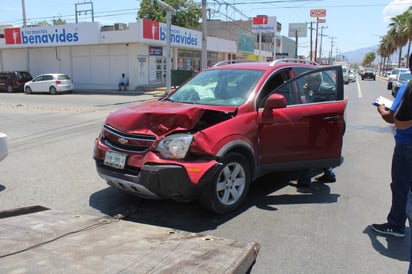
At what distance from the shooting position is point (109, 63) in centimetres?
3036

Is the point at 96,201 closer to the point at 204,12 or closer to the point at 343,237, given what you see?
the point at 343,237

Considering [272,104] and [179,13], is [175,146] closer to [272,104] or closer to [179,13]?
[272,104]

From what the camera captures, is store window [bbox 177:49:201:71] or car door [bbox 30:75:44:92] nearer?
car door [bbox 30:75:44:92]

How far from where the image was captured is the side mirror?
4.82 meters

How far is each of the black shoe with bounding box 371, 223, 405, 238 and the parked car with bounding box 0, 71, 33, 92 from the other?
3062cm

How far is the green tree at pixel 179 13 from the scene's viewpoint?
178 feet

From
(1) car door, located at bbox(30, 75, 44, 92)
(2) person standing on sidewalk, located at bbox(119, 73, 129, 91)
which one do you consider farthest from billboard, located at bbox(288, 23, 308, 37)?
(1) car door, located at bbox(30, 75, 44, 92)

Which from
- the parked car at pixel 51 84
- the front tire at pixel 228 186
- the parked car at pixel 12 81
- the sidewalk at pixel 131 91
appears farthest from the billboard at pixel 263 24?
the front tire at pixel 228 186

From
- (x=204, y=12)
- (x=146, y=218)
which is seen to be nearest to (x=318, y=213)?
(x=146, y=218)

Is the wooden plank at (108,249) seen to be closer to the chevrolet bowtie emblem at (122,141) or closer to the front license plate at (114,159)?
the front license plate at (114,159)

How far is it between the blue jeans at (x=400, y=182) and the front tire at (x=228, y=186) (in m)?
1.64

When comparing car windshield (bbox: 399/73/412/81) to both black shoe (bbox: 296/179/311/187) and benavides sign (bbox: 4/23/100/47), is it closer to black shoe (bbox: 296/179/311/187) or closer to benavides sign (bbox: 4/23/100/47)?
black shoe (bbox: 296/179/311/187)

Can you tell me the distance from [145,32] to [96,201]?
23.8m

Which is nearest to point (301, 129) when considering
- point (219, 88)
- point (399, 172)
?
point (219, 88)
